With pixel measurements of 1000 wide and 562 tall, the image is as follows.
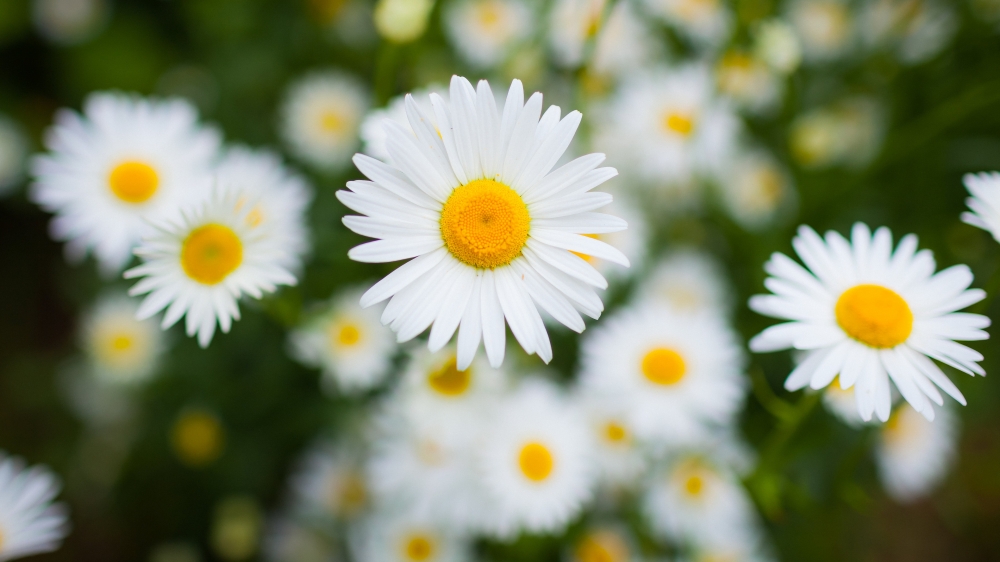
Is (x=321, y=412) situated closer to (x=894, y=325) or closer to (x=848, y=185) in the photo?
(x=894, y=325)

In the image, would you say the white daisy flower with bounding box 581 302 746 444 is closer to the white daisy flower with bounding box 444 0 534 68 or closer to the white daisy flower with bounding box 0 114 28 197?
the white daisy flower with bounding box 444 0 534 68

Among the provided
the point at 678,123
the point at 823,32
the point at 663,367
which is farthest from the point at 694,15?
the point at 663,367

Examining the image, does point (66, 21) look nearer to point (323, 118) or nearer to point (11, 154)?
point (11, 154)

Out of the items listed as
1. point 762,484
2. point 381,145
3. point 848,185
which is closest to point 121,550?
point 381,145

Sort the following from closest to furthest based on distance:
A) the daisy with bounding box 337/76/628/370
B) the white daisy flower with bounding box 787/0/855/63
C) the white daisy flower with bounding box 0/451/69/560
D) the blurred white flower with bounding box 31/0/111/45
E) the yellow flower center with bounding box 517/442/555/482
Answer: the daisy with bounding box 337/76/628/370, the white daisy flower with bounding box 0/451/69/560, the yellow flower center with bounding box 517/442/555/482, the white daisy flower with bounding box 787/0/855/63, the blurred white flower with bounding box 31/0/111/45

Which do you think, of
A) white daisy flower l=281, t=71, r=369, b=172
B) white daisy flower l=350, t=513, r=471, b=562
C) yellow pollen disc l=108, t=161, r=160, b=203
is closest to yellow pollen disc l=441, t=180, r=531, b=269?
yellow pollen disc l=108, t=161, r=160, b=203

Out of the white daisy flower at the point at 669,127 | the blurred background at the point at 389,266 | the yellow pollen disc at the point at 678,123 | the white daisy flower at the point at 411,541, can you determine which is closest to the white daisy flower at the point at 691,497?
the blurred background at the point at 389,266

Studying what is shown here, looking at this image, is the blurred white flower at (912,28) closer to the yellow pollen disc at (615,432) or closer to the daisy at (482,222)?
the yellow pollen disc at (615,432)

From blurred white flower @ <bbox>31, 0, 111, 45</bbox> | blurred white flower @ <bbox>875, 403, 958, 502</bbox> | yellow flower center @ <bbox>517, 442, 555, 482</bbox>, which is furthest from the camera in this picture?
blurred white flower @ <bbox>31, 0, 111, 45</bbox>
